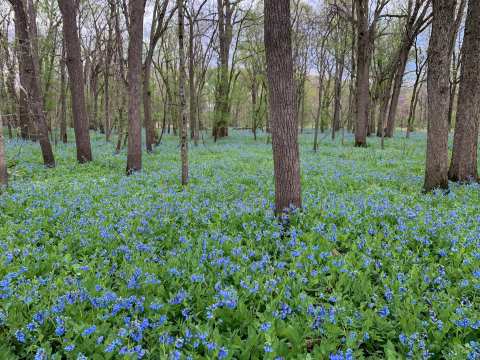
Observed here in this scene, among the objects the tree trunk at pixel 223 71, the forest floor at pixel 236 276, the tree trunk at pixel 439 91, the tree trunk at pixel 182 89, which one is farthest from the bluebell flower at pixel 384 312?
the tree trunk at pixel 223 71

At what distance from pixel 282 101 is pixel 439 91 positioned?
13.7ft

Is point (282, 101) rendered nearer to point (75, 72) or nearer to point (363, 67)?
point (75, 72)

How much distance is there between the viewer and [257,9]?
1038 inches

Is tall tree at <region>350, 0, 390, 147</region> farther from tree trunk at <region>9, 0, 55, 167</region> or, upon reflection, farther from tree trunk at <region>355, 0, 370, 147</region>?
tree trunk at <region>9, 0, 55, 167</region>

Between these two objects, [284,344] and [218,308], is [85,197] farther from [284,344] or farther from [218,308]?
[284,344]

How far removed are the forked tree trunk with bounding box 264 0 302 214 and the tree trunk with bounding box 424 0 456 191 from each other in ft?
12.6

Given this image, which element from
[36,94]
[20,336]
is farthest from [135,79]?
[20,336]

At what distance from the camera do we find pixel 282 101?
193 inches

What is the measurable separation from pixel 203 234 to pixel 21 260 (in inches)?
93.8

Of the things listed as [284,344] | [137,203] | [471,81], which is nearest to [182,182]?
[137,203]

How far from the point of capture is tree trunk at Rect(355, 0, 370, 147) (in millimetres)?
17578

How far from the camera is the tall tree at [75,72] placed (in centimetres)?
1088

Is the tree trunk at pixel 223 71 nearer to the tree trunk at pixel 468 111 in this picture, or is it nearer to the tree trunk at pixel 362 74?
the tree trunk at pixel 362 74

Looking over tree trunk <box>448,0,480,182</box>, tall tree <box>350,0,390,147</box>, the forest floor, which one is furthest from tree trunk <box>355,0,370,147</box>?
the forest floor
